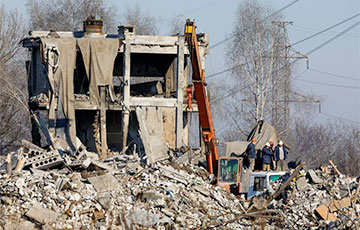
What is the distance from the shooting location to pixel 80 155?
20188 mm

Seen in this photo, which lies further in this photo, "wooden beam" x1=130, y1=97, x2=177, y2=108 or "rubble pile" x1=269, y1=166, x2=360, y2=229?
"wooden beam" x1=130, y1=97, x2=177, y2=108

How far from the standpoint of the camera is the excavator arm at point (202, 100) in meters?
20.8

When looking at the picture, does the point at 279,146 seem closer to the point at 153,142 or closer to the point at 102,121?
the point at 153,142

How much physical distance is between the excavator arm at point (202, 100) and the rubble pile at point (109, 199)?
178 centimetres

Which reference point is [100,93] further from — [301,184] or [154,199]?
[301,184]

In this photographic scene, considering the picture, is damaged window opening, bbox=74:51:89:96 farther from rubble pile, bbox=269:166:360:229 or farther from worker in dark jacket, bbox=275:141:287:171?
rubble pile, bbox=269:166:360:229

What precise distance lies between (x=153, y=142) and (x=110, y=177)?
15.1 feet

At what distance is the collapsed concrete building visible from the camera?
24516mm

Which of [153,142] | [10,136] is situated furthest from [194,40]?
[10,136]

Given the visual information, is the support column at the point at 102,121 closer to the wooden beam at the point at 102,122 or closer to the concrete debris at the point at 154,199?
the wooden beam at the point at 102,122

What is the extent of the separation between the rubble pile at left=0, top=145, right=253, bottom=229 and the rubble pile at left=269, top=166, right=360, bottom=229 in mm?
1414

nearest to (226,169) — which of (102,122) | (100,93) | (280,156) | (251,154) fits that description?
(251,154)

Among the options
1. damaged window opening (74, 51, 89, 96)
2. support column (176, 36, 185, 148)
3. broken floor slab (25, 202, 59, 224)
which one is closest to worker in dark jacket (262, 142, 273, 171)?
support column (176, 36, 185, 148)

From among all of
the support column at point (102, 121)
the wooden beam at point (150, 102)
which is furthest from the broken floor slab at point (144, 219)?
the wooden beam at point (150, 102)
